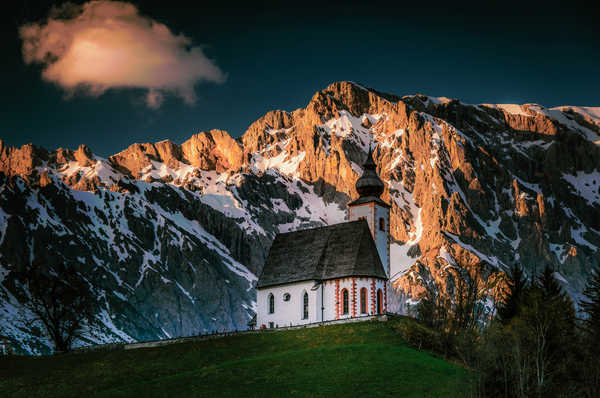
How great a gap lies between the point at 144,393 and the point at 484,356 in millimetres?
25430

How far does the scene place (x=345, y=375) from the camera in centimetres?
5734

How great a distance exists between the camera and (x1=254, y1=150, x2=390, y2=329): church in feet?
307

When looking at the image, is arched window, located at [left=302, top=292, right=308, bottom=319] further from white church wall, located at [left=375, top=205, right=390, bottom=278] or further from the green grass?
the green grass

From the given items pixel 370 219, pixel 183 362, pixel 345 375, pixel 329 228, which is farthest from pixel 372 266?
pixel 345 375

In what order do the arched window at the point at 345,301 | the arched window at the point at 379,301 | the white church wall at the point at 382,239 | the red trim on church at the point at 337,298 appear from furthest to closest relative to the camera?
the white church wall at the point at 382,239
the arched window at the point at 379,301
the red trim on church at the point at 337,298
the arched window at the point at 345,301

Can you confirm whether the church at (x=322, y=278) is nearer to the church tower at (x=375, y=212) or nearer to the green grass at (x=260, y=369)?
the church tower at (x=375, y=212)

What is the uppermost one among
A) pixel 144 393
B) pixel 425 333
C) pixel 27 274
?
pixel 27 274

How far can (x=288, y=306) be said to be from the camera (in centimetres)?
9881

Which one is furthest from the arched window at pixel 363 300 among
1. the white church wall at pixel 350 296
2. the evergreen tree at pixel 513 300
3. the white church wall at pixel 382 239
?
the evergreen tree at pixel 513 300

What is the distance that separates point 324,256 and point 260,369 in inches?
1504

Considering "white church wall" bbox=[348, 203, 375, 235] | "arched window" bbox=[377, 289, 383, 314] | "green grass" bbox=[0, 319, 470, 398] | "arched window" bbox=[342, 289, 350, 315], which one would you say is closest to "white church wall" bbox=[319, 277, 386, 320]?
"arched window" bbox=[342, 289, 350, 315]

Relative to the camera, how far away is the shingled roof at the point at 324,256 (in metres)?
94.8

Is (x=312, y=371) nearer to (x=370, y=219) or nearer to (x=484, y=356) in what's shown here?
(x=484, y=356)

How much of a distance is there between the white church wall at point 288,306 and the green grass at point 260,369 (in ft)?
57.3
